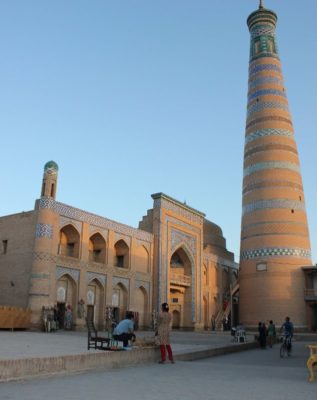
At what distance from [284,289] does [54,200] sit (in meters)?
13.5

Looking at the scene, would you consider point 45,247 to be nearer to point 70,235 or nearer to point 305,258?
point 70,235

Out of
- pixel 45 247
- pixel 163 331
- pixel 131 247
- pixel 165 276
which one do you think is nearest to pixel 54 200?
pixel 45 247

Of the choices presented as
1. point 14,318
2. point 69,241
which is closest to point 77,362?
point 14,318

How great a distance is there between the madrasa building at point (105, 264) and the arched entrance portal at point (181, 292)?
63mm

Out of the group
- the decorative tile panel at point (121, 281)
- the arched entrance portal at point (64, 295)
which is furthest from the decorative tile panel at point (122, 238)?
the arched entrance portal at point (64, 295)

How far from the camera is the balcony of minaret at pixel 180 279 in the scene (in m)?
28.0

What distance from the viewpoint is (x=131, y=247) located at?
2506cm

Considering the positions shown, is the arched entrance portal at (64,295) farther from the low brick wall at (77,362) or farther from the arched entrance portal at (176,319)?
the low brick wall at (77,362)

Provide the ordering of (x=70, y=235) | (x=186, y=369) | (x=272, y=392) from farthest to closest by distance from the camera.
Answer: (x=70, y=235) → (x=186, y=369) → (x=272, y=392)

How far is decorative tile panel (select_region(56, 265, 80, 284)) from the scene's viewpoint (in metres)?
20.7

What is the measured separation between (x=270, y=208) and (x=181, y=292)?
8.00 metres

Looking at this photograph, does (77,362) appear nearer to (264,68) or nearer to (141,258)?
(141,258)

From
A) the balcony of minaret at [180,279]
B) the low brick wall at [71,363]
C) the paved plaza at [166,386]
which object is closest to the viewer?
the paved plaza at [166,386]

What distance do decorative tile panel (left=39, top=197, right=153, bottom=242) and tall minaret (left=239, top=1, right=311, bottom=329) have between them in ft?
20.6
